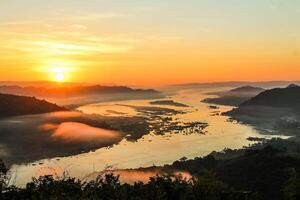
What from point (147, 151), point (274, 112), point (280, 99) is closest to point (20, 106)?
point (147, 151)

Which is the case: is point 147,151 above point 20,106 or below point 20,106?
below

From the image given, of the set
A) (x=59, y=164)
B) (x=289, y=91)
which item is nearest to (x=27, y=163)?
(x=59, y=164)

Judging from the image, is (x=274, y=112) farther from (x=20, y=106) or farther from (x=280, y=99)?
(x=20, y=106)

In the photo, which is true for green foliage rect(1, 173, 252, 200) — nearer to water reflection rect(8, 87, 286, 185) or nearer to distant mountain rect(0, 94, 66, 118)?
water reflection rect(8, 87, 286, 185)

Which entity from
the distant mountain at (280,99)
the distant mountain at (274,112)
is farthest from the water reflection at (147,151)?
the distant mountain at (280,99)

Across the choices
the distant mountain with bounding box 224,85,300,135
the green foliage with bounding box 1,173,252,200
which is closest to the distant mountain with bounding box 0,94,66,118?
the distant mountain with bounding box 224,85,300,135

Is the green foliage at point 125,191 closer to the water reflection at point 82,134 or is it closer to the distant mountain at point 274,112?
the water reflection at point 82,134

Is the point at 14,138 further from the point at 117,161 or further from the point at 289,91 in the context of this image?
the point at 289,91

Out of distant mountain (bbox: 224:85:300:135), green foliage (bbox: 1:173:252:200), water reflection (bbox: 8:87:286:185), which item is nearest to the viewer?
green foliage (bbox: 1:173:252:200)
